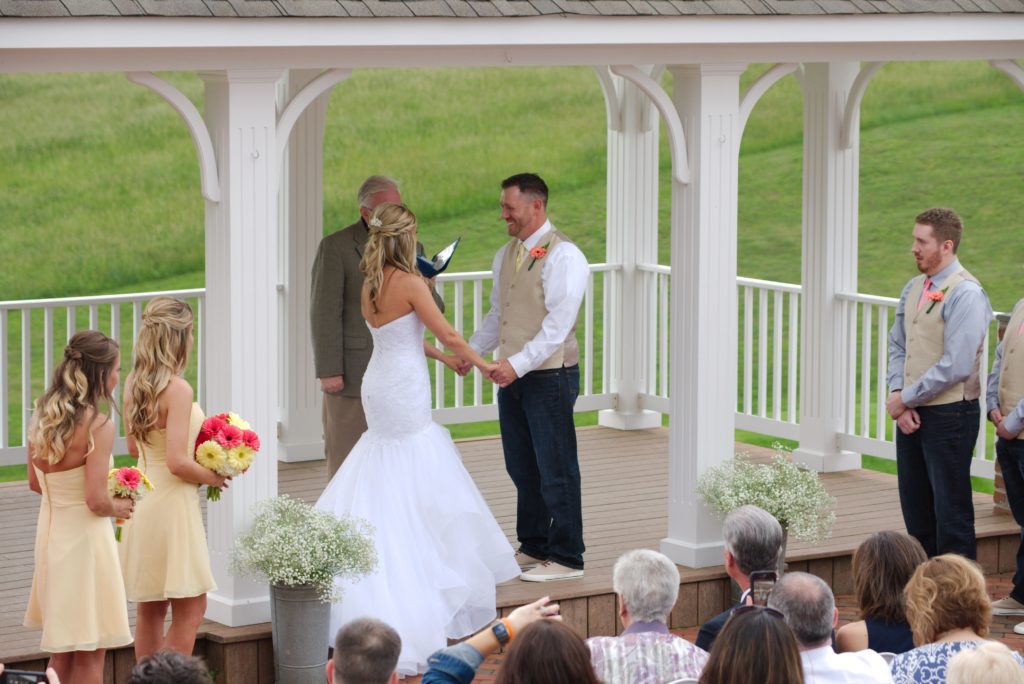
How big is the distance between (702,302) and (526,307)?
86 cm

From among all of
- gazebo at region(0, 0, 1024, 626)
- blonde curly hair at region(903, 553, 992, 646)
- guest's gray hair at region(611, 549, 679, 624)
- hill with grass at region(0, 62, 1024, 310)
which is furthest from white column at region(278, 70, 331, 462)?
hill with grass at region(0, 62, 1024, 310)

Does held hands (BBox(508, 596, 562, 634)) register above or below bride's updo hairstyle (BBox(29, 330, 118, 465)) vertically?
below

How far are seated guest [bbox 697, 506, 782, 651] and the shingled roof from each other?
8.23ft

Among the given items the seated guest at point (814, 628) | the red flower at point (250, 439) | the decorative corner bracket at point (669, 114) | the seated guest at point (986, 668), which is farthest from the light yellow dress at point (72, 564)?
the decorative corner bracket at point (669, 114)

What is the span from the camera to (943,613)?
4.84m

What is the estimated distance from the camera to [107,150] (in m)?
23.0

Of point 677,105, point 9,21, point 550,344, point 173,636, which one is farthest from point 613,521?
point 9,21

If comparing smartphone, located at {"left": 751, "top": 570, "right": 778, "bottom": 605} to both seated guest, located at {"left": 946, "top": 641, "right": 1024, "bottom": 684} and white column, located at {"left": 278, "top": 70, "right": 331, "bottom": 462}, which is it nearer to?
seated guest, located at {"left": 946, "top": 641, "right": 1024, "bottom": 684}

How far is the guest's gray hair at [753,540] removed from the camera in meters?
5.31

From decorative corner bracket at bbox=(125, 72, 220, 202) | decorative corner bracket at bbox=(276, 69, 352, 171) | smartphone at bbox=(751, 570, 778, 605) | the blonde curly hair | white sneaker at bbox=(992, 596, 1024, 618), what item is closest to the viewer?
the blonde curly hair

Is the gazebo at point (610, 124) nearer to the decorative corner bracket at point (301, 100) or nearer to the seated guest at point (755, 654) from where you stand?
the decorative corner bracket at point (301, 100)

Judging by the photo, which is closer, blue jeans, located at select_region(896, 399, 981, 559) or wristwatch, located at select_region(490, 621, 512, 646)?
wristwatch, located at select_region(490, 621, 512, 646)

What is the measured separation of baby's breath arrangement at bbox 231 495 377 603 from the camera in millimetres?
6344

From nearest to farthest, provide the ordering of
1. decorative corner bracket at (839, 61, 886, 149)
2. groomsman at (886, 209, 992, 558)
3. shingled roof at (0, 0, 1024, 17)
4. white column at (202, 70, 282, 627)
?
shingled roof at (0, 0, 1024, 17) < white column at (202, 70, 282, 627) < groomsman at (886, 209, 992, 558) < decorative corner bracket at (839, 61, 886, 149)
